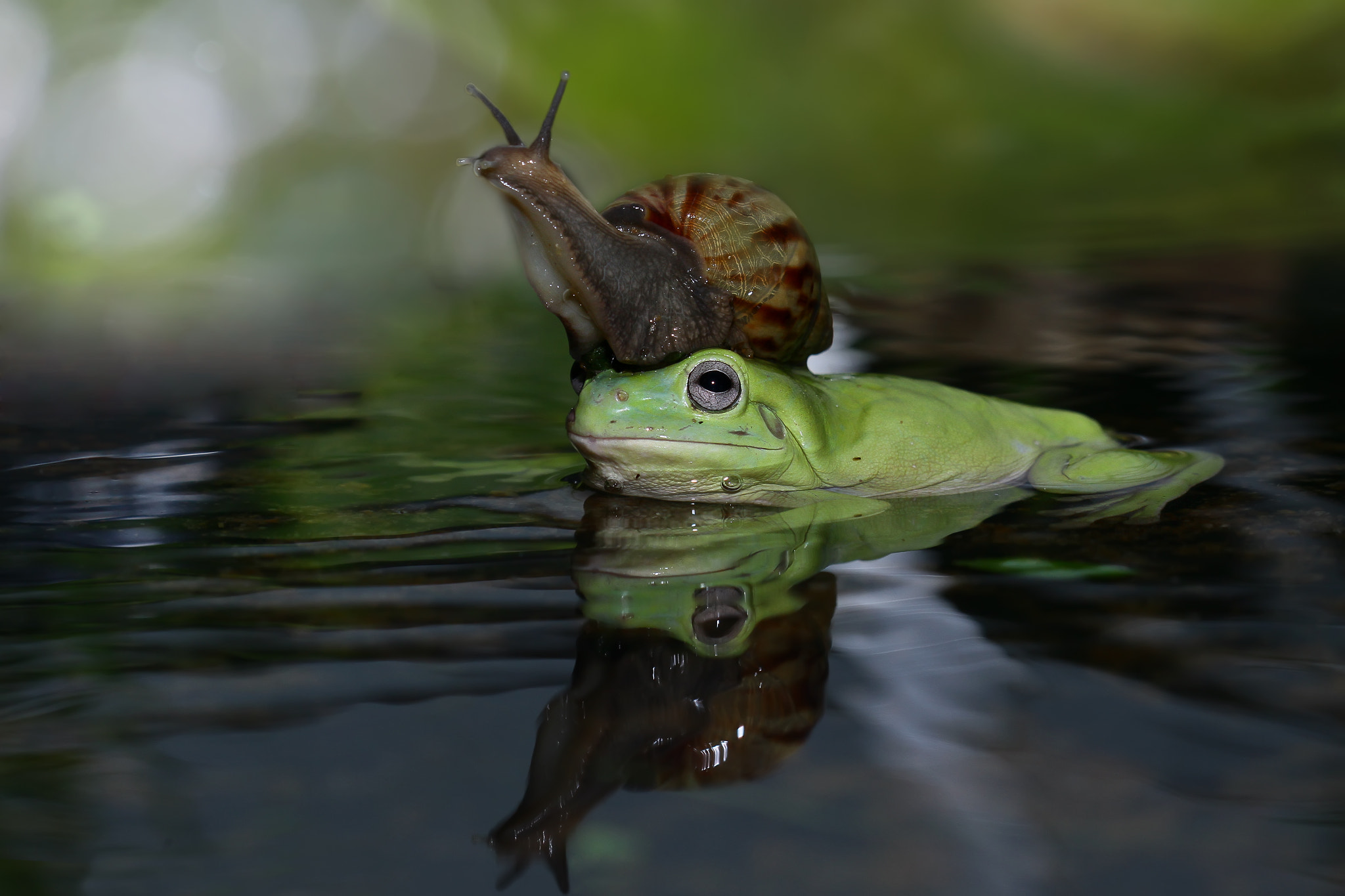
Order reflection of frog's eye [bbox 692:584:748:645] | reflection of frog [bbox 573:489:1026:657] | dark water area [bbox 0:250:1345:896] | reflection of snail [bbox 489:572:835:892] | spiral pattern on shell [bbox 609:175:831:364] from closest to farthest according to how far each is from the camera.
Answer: dark water area [bbox 0:250:1345:896]
reflection of snail [bbox 489:572:835:892]
reflection of frog's eye [bbox 692:584:748:645]
reflection of frog [bbox 573:489:1026:657]
spiral pattern on shell [bbox 609:175:831:364]

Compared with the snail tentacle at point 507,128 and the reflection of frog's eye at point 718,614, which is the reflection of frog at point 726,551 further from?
the snail tentacle at point 507,128

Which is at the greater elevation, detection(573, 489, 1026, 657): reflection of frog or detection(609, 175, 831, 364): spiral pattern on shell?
detection(609, 175, 831, 364): spiral pattern on shell

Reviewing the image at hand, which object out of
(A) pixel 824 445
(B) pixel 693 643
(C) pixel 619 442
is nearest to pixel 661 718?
(B) pixel 693 643

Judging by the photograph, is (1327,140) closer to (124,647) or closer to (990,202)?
(990,202)

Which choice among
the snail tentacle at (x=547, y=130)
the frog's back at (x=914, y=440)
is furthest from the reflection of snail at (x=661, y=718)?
the snail tentacle at (x=547, y=130)

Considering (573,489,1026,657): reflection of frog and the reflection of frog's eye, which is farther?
(573,489,1026,657): reflection of frog

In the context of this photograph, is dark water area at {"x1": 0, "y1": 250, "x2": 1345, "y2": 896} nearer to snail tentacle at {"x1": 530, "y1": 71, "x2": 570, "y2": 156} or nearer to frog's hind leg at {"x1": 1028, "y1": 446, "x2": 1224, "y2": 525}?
frog's hind leg at {"x1": 1028, "y1": 446, "x2": 1224, "y2": 525}

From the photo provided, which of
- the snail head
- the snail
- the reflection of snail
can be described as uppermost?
the snail head

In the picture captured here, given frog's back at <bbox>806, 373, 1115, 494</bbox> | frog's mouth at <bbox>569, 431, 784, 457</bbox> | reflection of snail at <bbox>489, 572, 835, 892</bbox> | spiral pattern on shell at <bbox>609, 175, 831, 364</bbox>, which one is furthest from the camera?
frog's back at <bbox>806, 373, 1115, 494</bbox>

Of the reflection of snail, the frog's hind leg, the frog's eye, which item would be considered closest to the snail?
the frog's eye
